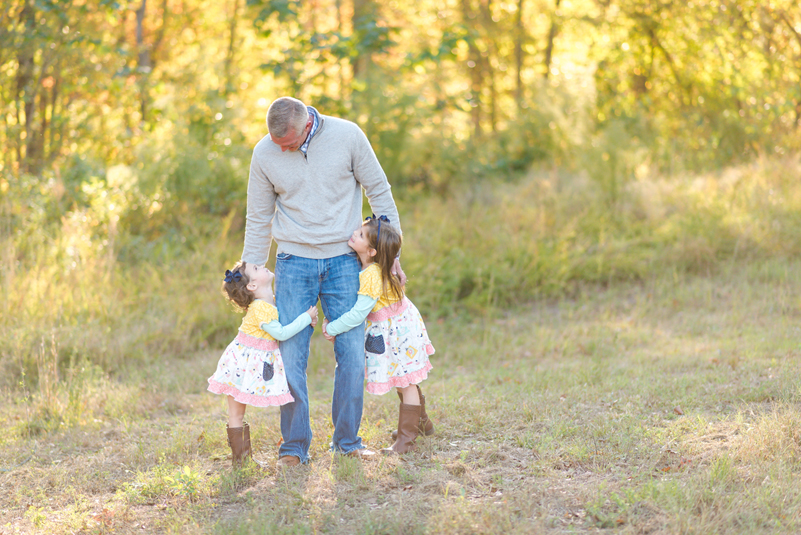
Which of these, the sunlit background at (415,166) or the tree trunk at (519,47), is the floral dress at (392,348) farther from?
the tree trunk at (519,47)

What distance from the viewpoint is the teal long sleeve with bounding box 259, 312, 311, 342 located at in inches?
146

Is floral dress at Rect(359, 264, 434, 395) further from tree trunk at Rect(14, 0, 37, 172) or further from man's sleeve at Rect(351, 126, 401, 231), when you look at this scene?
tree trunk at Rect(14, 0, 37, 172)

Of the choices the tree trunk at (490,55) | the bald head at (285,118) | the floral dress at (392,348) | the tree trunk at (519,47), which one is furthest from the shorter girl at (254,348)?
the tree trunk at (490,55)

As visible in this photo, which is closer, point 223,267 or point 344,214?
point 344,214

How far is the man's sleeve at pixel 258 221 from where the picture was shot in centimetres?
385

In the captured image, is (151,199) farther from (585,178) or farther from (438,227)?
(585,178)

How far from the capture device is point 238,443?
3.87 meters

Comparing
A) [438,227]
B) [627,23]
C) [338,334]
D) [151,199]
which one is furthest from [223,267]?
[627,23]

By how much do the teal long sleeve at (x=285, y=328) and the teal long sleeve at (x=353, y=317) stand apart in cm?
15

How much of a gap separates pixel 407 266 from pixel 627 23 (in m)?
7.89

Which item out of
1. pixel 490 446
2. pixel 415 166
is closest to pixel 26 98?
pixel 415 166

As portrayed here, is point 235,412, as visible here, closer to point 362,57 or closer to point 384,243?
point 384,243

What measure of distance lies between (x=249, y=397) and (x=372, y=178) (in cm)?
138

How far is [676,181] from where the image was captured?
9.23 m
